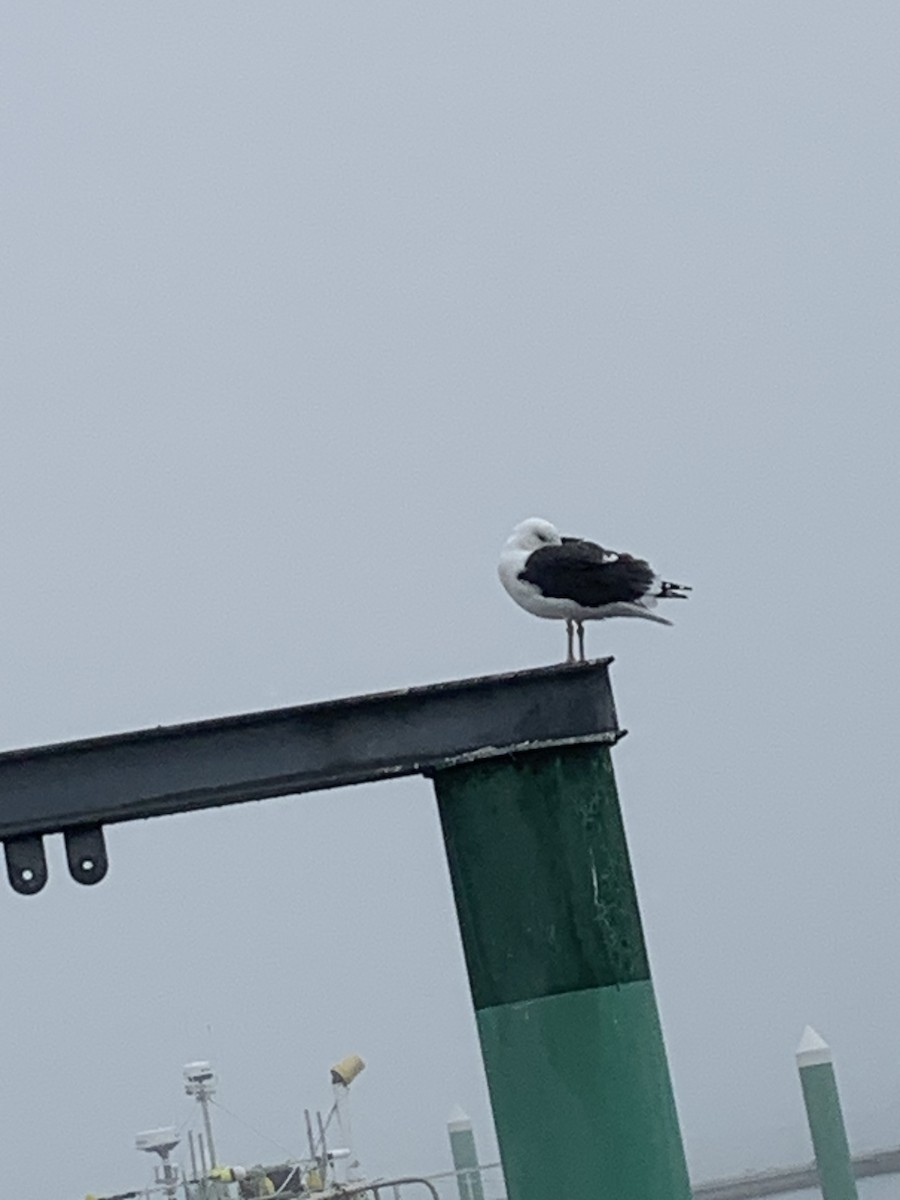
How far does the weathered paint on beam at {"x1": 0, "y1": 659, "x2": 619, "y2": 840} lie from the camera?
20.0ft

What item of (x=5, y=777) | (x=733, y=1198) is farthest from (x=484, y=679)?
(x=733, y=1198)

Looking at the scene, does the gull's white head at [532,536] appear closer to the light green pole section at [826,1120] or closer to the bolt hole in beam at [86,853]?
the bolt hole in beam at [86,853]

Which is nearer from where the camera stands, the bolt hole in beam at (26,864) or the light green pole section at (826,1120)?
the bolt hole in beam at (26,864)

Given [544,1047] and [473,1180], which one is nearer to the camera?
[544,1047]

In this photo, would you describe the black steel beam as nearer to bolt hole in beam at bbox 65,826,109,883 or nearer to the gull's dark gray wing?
bolt hole in beam at bbox 65,826,109,883

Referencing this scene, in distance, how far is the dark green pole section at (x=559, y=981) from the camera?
596cm

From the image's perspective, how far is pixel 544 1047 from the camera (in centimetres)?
596

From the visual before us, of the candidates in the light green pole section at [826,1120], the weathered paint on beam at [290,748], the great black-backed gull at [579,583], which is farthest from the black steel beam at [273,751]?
the light green pole section at [826,1120]

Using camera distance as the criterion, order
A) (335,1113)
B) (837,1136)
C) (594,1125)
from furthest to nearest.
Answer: (837,1136) → (335,1113) → (594,1125)

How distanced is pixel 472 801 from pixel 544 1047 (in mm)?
515

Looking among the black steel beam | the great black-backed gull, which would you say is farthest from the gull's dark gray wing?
the black steel beam

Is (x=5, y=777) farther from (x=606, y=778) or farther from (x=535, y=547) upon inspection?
(x=535, y=547)

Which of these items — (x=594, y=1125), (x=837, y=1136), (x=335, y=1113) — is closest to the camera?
(x=594, y=1125)

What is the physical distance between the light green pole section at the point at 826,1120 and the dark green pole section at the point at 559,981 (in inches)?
849
